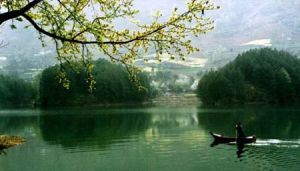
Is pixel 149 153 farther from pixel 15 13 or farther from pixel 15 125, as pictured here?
pixel 15 125

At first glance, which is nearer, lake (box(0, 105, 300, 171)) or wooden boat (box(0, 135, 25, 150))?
lake (box(0, 105, 300, 171))

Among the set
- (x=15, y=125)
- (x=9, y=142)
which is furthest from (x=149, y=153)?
(x=15, y=125)

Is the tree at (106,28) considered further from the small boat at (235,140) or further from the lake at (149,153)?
the small boat at (235,140)

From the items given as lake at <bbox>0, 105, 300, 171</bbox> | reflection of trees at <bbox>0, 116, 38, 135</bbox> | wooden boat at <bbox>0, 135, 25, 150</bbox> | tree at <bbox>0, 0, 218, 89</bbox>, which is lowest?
lake at <bbox>0, 105, 300, 171</bbox>

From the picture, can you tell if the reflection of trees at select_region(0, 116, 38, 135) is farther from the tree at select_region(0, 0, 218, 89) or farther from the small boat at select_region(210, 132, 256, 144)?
the tree at select_region(0, 0, 218, 89)

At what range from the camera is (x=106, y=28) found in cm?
1427

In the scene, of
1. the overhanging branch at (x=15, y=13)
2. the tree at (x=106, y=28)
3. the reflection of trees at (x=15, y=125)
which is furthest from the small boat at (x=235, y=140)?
the overhanging branch at (x=15, y=13)

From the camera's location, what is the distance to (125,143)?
66.2 metres

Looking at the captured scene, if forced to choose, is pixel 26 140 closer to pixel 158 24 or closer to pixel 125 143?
pixel 125 143

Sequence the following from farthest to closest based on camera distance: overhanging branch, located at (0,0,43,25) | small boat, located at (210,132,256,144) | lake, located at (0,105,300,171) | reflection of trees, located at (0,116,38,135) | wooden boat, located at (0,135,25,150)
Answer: reflection of trees, located at (0,116,38,135) < wooden boat, located at (0,135,25,150) < small boat, located at (210,132,256,144) < lake, located at (0,105,300,171) < overhanging branch, located at (0,0,43,25)

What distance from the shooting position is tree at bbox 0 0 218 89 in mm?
13617

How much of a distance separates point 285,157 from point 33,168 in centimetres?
2473

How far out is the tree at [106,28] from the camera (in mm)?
13617

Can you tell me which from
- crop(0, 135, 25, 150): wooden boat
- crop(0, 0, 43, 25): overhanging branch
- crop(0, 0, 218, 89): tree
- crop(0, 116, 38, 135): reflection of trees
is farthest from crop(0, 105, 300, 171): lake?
crop(0, 0, 43, 25): overhanging branch
